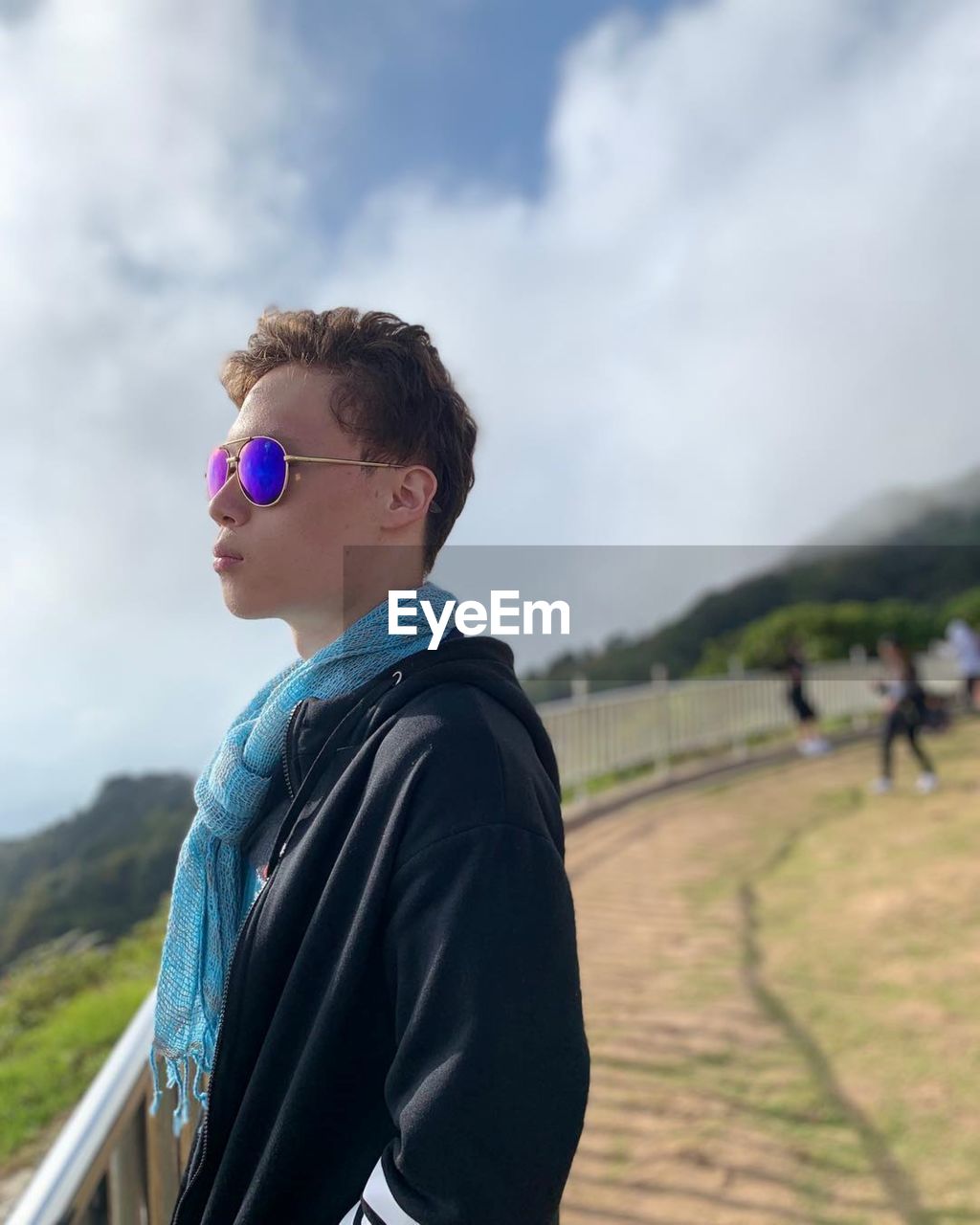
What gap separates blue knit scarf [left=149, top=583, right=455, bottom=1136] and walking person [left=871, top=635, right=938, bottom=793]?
28.7 ft

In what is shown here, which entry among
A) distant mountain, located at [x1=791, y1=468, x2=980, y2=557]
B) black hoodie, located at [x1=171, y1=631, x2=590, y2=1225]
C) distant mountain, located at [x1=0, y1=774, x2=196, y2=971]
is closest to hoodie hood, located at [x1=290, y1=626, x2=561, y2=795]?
black hoodie, located at [x1=171, y1=631, x2=590, y2=1225]

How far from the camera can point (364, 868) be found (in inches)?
38.7

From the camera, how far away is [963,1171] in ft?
9.27

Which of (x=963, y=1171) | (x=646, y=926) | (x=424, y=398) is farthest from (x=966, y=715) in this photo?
(x=424, y=398)

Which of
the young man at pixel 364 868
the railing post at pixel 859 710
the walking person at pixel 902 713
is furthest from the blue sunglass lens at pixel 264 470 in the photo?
the railing post at pixel 859 710

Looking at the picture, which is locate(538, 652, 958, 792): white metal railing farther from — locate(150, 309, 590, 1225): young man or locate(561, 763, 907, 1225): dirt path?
locate(150, 309, 590, 1225): young man

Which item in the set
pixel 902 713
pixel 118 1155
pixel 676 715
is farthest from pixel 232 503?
pixel 676 715

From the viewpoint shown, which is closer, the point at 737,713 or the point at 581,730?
the point at 581,730

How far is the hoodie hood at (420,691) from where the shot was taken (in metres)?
1.07

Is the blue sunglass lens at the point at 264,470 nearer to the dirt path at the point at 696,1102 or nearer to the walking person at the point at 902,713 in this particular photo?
the dirt path at the point at 696,1102

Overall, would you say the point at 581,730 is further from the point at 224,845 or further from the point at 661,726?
the point at 224,845

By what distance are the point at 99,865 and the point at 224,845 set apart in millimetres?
9614

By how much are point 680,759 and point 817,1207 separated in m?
9.60

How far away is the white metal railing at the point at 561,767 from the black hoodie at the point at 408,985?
0.43 meters
